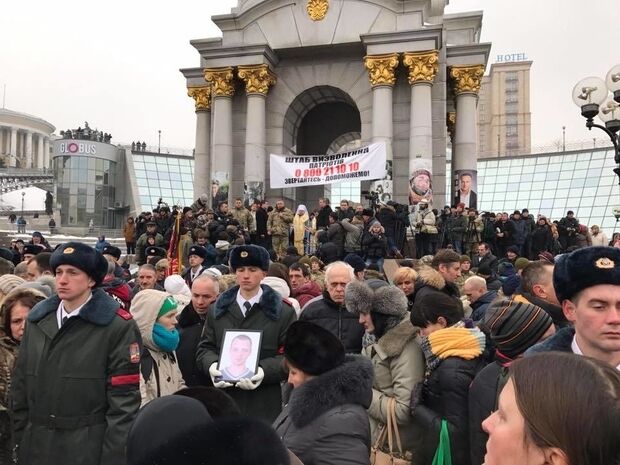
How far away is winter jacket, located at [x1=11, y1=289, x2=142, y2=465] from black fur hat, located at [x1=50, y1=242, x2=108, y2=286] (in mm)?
213

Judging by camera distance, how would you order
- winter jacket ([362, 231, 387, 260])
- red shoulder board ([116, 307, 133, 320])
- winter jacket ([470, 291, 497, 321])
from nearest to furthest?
red shoulder board ([116, 307, 133, 320])
winter jacket ([470, 291, 497, 321])
winter jacket ([362, 231, 387, 260])

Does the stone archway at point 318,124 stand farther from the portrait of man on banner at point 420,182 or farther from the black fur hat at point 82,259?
the black fur hat at point 82,259

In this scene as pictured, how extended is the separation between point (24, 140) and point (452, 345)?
421ft

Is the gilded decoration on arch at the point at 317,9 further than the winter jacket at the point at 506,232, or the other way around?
the gilded decoration on arch at the point at 317,9

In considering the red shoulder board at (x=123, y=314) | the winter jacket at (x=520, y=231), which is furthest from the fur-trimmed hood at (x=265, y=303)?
the winter jacket at (x=520, y=231)

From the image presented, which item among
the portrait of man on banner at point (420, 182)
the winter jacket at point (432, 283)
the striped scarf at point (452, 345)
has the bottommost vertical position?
the striped scarf at point (452, 345)

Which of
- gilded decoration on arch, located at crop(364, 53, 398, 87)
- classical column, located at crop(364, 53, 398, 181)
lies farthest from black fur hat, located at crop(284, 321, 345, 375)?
gilded decoration on arch, located at crop(364, 53, 398, 87)

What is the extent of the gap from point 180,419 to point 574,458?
1032 mm

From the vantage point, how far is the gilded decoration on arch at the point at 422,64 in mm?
20719

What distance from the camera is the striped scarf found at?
12.4 feet

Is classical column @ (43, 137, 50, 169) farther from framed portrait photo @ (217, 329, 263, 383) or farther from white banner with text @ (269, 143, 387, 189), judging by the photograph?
framed portrait photo @ (217, 329, 263, 383)

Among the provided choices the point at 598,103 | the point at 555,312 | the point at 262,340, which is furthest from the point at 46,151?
the point at 555,312

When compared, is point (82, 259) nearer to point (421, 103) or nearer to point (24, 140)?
point (421, 103)

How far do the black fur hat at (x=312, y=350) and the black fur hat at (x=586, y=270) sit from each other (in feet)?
4.18
